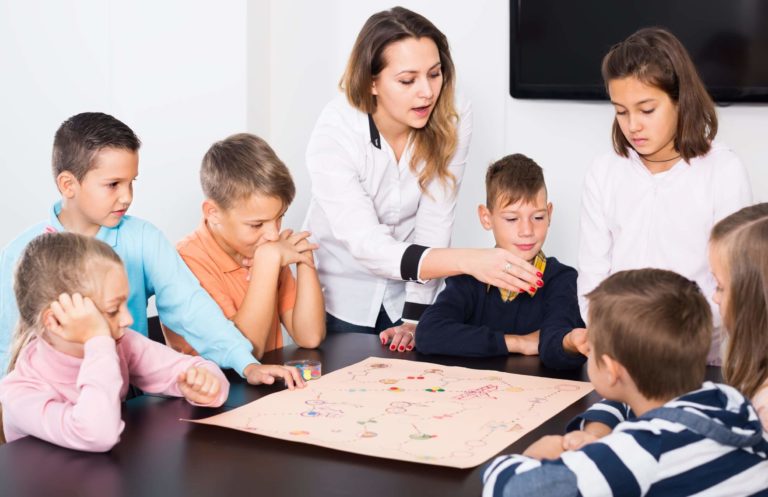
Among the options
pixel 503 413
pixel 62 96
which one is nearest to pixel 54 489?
pixel 503 413

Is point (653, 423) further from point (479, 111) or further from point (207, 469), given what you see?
point (479, 111)

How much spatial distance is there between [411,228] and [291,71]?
4.11 feet

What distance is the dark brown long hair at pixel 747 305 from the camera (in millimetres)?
1445

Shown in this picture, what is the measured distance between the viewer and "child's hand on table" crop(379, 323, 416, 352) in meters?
2.07

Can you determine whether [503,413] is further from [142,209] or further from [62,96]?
[62,96]

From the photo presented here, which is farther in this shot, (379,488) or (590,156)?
(590,156)

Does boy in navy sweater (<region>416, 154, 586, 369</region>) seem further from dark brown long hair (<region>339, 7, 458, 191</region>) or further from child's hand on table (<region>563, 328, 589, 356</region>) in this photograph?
dark brown long hair (<region>339, 7, 458, 191</region>)

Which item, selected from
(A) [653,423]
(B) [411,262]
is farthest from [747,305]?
(B) [411,262]

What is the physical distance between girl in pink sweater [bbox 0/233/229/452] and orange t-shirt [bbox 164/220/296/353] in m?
0.60

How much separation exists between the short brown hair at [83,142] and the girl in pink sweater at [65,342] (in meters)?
0.48

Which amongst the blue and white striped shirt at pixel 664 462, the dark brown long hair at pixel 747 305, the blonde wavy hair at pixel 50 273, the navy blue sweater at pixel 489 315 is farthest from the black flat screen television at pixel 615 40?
the blonde wavy hair at pixel 50 273

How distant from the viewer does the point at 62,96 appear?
12.8 ft

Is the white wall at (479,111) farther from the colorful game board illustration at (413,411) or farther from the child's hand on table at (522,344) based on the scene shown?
the colorful game board illustration at (413,411)

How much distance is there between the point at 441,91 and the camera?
2482 mm
